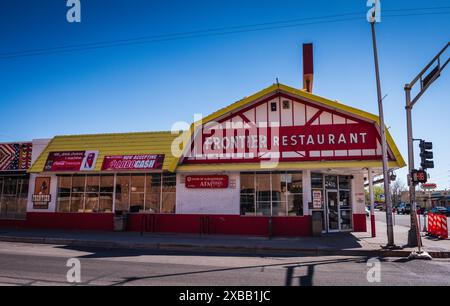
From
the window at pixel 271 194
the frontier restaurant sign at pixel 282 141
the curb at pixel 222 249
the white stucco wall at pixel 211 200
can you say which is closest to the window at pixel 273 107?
the frontier restaurant sign at pixel 282 141

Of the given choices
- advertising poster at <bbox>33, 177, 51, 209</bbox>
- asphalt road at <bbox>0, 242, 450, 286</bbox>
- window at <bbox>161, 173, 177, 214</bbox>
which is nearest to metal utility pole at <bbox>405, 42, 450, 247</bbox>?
asphalt road at <bbox>0, 242, 450, 286</bbox>

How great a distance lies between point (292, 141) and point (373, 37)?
583cm

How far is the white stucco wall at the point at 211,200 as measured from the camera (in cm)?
1742

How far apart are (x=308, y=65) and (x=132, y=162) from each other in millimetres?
11940

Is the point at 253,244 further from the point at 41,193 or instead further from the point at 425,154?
the point at 41,193

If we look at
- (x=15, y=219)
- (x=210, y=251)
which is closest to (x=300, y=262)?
(x=210, y=251)

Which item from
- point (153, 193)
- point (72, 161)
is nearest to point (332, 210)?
point (153, 193)

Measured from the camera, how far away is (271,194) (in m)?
17.3

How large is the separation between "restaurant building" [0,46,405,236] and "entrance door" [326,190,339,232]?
0.06m

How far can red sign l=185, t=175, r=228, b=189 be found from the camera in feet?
57.5

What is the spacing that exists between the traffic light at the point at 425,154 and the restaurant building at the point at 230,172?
1.64 m

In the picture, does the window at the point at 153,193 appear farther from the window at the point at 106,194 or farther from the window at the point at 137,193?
the window at the point at 106,194

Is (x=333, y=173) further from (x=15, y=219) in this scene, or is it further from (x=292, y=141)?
(x=15, y=219)

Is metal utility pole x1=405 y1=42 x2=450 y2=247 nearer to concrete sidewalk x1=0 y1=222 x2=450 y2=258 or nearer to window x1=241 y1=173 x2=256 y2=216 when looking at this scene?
concrete sidewalk x1=0 y1=222 x2=450 y2=258
